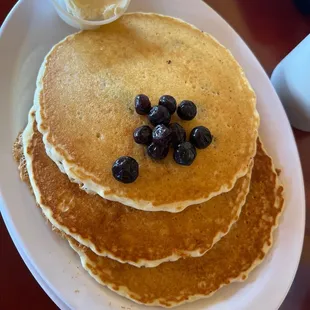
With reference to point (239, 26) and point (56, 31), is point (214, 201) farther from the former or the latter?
point (239, 26)

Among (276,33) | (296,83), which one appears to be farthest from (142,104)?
(276,33)

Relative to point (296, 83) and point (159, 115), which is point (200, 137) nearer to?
point (159, 115)

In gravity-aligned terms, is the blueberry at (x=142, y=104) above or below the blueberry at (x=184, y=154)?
above

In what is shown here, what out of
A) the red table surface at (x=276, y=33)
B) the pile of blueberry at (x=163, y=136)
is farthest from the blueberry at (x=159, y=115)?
the red table surface at (x=276, y=33)

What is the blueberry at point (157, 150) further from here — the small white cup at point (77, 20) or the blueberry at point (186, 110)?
the small white cup at point (77, 20)

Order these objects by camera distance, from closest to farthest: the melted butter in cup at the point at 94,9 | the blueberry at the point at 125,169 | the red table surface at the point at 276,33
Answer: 1. the blueberry at the point at 125,169
2. the melted butter in cup at the point at 94,9
3. the red table surface at the point at 276,33
